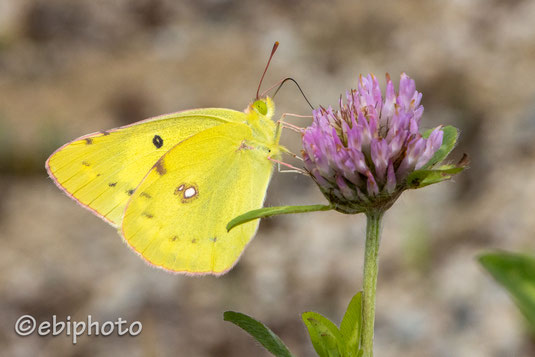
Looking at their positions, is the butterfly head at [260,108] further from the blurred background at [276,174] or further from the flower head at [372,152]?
the flower head at [372,152]

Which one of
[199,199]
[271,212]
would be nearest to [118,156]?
[199,199]

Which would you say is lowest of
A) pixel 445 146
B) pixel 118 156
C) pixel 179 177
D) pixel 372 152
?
pixel 372 152

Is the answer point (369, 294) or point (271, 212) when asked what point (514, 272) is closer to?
point (369, 294)

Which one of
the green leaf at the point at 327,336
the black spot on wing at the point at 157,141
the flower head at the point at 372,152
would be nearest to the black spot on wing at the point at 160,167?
the black spot on wing at the point at 157,141

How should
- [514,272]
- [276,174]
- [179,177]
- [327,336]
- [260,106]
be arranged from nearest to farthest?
1. [327,336]
2. [514,272]
3. [260,106]
4. [179,177]
5. [276,174]

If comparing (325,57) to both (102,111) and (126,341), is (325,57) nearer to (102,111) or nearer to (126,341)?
(102,111)

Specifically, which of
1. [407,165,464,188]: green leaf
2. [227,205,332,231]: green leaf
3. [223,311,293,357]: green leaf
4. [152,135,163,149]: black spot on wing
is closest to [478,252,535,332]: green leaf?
[407,165,464,188]: green leaf
